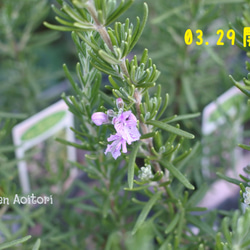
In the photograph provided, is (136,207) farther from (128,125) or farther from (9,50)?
(9,50)

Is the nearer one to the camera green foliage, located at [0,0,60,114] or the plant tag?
the plant tag

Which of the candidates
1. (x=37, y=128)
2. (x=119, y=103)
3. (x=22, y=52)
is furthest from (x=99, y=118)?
(x=22, y=52)

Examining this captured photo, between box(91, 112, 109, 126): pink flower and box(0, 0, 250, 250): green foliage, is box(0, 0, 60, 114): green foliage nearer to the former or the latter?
box(0, 0, 250, 250): green foliage

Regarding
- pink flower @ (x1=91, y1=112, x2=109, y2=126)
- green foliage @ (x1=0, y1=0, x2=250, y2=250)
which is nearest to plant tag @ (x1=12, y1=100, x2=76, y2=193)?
green foliage @ (x1=0, y1=0, x2=250, y2=250)

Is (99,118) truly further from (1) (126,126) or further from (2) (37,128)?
(2) (37,128)

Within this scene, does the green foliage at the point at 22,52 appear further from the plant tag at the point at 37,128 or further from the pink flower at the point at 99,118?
the pink flower at the point at 99,118

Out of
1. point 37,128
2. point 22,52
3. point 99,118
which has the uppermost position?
point 22,52

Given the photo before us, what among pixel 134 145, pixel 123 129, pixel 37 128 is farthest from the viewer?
pixel 37 128
